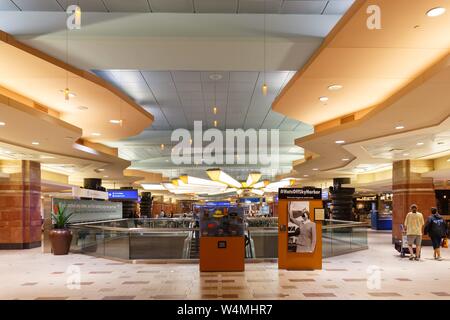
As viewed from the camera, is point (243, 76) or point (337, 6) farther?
point (243, 76)

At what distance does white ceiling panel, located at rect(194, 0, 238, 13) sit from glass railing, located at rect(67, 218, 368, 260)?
5.86m

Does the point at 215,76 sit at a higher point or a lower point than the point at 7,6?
lower

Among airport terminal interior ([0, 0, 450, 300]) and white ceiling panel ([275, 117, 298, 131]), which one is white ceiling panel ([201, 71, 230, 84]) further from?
white ceiling panel ([275, 117, 298, 131])

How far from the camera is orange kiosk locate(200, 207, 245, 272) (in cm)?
947

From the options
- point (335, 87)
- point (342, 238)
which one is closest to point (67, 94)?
point (335, 87)

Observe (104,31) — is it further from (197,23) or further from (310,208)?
(310,208)

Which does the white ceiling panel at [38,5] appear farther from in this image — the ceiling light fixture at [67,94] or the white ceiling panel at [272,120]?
the white ceiling panel at [272,120]

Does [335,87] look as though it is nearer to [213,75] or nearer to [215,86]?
[213,75]

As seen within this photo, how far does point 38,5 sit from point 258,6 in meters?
2.97

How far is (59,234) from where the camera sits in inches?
538

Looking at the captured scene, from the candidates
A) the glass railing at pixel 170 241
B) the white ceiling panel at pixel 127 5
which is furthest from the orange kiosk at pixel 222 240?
the white ceiling panel at pixel 127 5

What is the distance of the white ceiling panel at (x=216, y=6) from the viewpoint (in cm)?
598

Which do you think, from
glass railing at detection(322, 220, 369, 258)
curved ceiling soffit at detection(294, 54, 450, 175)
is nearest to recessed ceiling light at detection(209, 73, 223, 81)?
curved ceiling soffit at detection(294, 54, 450, 175)
